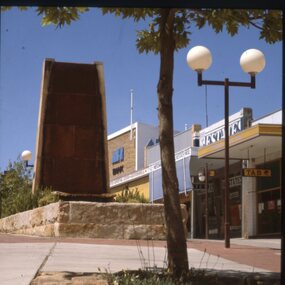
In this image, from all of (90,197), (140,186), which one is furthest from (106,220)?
(140,186)

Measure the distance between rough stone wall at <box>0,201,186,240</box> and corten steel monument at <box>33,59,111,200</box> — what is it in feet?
7.55

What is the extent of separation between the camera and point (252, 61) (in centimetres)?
919

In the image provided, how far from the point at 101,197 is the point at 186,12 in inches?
314

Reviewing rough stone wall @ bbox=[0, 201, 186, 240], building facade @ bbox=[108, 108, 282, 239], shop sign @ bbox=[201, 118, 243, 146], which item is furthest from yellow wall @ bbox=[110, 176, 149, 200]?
rough stone wall @ bbox=[0, 201, 186, 240]

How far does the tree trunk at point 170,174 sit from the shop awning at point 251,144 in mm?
12881

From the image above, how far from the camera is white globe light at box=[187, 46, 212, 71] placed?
794cm

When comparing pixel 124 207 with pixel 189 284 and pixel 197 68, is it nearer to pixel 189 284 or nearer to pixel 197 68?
pixel 197 68

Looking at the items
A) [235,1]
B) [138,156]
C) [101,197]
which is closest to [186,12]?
[235,1]

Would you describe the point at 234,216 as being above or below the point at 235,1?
below

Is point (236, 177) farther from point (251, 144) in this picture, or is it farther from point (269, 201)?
point (251, 144)

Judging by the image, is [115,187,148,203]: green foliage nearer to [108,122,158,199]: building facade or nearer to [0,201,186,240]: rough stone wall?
[0,201,186,240]: rough stone wall

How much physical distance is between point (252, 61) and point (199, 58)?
93cm

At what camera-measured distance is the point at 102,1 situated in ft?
16.3

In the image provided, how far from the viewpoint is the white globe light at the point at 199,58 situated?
7944mm
